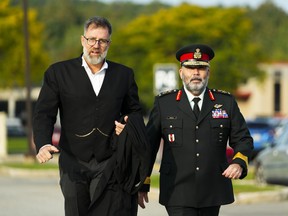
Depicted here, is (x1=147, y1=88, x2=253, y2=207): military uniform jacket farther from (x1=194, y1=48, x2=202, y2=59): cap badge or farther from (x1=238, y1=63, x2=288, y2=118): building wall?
(x1=238, y1=63, x2=288, y2=118): building wall

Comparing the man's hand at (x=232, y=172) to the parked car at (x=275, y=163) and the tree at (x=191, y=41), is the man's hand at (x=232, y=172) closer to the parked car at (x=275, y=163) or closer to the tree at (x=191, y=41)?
the parked car at (x=275, y=163)

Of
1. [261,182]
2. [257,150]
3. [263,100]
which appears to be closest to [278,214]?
[261,182]

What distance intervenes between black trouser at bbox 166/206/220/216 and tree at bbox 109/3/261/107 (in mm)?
67667

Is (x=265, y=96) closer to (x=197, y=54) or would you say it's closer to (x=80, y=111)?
(x=197, y=54)

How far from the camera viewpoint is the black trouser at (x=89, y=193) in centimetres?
785

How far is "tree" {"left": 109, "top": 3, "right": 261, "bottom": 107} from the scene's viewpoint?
77.4 metres

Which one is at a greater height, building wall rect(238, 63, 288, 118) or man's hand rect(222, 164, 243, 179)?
man's hand rect(222, 164, 243, 179)

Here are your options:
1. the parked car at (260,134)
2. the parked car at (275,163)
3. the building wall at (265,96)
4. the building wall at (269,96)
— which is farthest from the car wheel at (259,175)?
the building wall at (265,96)

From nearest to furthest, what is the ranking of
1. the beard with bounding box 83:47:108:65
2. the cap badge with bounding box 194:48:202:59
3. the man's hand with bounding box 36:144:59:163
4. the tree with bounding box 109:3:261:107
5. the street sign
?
the man's hand with bounding box 36:144:59:163
the beard with bounding box 83:47:108:65
the cap badge with bounding box 194:48:202:59
the street sign
the tree with bounding box 109:3:261:107

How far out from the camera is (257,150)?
35.4 metres

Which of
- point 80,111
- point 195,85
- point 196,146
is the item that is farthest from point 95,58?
point 196,146

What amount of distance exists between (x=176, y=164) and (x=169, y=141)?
0.59 ft

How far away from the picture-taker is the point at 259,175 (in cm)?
2295

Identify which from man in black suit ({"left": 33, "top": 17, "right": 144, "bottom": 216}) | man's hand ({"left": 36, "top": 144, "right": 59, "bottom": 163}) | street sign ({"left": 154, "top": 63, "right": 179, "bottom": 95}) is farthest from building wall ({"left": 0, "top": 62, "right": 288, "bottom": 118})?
man's hand ({"left": 36, "top": 144, "right": 59, "bottom": 163})
